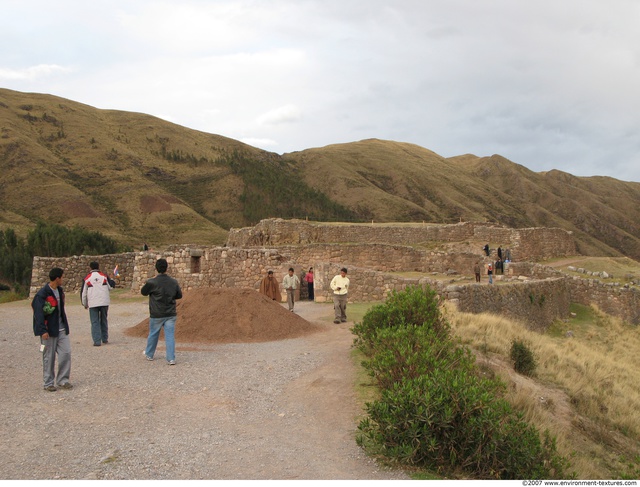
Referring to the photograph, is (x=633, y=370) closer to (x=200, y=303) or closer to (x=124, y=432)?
(x=200, y=303)

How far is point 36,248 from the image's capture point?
34.2 m

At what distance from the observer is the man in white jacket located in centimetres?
1152

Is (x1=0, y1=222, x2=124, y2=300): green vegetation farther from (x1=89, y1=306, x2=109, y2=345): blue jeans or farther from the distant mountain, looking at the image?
(x1=89, y1=306, x2=109, y2=345): blue jeans

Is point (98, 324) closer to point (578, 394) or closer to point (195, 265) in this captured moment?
point (195, 265)

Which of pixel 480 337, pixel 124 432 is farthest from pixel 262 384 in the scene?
pixel 480 337

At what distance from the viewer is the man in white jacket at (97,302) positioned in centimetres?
1152

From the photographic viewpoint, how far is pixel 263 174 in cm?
9181

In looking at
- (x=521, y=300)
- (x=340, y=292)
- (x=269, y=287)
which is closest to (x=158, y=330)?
(x=340, y=292)

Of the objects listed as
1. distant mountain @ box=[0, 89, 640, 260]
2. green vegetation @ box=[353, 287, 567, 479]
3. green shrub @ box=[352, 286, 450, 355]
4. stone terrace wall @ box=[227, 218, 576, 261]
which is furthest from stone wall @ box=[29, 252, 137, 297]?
distant mountain @ box=[0, 89, 640, 260]

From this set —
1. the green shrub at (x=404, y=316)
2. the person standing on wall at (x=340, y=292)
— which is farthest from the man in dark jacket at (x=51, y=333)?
the person standing on wall at (x=340, y=292)

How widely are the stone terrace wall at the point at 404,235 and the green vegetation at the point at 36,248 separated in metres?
11.3

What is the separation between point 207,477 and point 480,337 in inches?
325

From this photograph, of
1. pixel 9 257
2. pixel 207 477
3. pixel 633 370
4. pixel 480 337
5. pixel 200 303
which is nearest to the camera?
pixel 207 477

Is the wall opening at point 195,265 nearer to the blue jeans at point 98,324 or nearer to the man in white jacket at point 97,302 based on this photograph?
the man in white jacket at point 97,302
